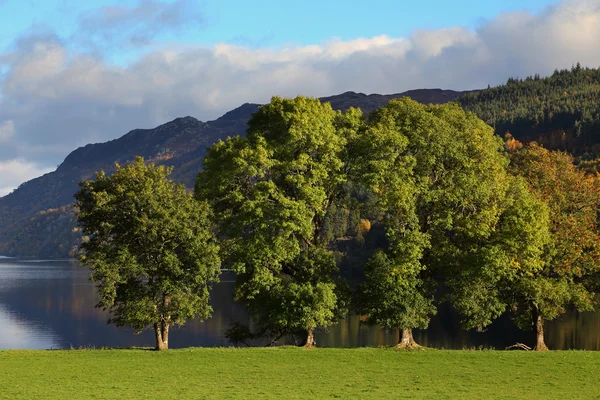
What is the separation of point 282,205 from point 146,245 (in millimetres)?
9977

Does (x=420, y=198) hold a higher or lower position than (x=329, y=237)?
higher

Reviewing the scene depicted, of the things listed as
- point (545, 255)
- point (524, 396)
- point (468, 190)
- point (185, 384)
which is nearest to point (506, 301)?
point (545, 255)

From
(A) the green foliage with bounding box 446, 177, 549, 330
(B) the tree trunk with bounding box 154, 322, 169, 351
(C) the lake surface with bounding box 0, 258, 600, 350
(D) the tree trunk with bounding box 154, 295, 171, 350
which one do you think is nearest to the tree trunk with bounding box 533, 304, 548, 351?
(A) the green foliage with bounding box 446, 177, 549, 330

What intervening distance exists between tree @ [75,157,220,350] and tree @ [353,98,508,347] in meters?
12.6

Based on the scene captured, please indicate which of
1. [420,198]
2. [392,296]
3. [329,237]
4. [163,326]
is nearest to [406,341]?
[392,296]

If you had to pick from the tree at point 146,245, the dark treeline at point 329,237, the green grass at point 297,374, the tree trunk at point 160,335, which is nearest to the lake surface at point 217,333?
the dark treeline at point 329,237

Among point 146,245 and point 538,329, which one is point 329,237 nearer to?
point 146,245

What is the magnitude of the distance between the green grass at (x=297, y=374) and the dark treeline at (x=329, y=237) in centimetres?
376

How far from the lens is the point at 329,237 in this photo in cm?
5356

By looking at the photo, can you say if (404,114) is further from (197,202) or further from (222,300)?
(222,300)

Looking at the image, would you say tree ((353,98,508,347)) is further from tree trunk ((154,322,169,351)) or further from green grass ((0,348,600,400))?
tree trunk ((154,322,169,351))

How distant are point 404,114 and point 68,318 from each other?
7865 centimetres

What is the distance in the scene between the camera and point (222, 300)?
434ft

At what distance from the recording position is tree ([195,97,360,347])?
47.8m
